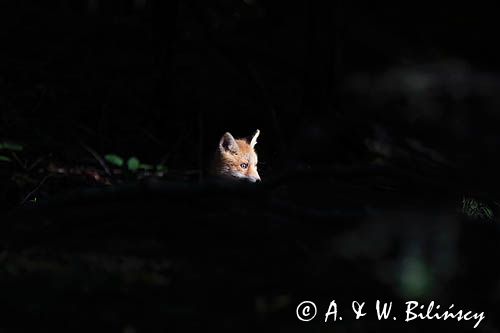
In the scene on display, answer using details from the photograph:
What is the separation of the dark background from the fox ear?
1.88ft

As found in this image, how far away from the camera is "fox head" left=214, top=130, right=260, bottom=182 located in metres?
7.39

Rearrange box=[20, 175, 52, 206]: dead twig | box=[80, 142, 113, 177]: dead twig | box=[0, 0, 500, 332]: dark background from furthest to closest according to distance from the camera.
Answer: box=[80, 142, 113, 177]: dead twig, box=[20, 175, 52, 206]: dead twig, box=[0, 0, 500, 332]: dark background

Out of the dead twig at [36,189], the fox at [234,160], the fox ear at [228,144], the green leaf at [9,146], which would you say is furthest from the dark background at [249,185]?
the fox ear at [228,144]

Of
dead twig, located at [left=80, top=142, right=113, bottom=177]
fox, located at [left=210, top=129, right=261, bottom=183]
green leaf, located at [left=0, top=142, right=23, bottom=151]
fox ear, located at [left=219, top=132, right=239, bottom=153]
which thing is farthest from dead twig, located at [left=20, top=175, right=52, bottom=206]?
fox ear, located at [left=219, top=132, right=239, bottom=153]

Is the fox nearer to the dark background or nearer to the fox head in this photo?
the fox head

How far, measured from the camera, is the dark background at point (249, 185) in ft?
8.32

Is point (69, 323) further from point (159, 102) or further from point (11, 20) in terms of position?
point (11, 20)

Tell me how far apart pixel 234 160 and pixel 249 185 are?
4209 mm

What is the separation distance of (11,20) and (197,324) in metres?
11.8

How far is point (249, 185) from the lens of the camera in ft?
10.6

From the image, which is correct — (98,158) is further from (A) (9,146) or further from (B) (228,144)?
(B) (228,144)

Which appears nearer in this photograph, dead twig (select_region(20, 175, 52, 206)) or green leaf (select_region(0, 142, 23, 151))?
dead twig (select_region(20, 175, 52, 206))

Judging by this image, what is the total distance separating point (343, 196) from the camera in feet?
17.4

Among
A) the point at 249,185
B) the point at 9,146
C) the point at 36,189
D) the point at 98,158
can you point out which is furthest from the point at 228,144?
the point at 249,185
